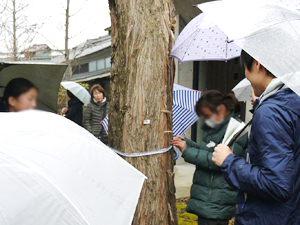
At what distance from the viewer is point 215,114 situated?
7.68 feet

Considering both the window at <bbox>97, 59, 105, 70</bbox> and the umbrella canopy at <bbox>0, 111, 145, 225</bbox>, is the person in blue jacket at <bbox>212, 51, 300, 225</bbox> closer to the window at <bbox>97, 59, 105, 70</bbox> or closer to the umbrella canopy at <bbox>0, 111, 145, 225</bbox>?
the umbrella canopy at <bbox>0, 111, 145, 225</bbox>

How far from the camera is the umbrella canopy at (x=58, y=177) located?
3.51ft

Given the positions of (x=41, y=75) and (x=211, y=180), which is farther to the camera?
(x=41, y=75)

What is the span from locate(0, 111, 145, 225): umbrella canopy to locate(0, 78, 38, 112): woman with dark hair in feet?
3.34

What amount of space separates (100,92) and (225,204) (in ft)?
11.3

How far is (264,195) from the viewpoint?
1396mm

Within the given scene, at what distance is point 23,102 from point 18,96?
7.1 inches

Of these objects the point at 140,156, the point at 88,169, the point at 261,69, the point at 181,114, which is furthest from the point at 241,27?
the point at 181,114

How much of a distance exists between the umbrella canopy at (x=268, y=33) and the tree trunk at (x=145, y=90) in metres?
0.89

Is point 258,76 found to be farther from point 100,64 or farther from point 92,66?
point 92,66

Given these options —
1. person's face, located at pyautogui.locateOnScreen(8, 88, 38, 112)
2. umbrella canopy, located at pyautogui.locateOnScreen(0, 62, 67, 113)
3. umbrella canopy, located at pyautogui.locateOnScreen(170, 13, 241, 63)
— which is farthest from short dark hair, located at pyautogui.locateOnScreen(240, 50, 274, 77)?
umbrella canopy, located at pyautogui.locateOnScreen(0, 62, 67, 113)

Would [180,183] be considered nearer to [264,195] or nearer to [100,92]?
[100,92]

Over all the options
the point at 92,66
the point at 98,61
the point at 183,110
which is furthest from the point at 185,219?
the point at 92,66

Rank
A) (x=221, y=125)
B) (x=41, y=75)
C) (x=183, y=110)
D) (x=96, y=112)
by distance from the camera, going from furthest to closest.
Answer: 1. (x=96, y=112)
2. (x=183, y=110)
3. (x=41, y=75)
4. (x=221, y=125)
